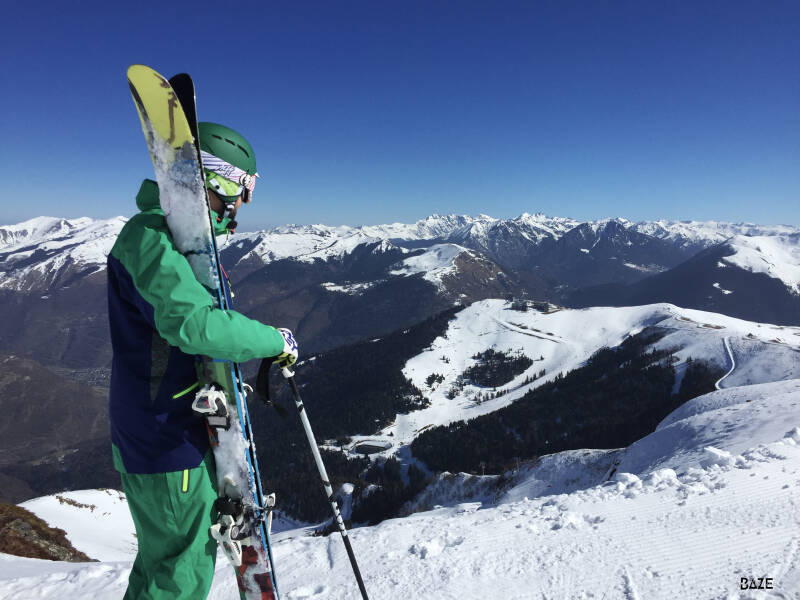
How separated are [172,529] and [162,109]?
11.1 ft

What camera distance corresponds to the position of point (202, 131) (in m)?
3.76

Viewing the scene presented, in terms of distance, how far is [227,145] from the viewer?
12.3ft

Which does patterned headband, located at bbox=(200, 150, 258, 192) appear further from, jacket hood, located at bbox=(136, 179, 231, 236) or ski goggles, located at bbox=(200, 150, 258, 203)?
jacket hood, located at bbox=(136, 179, 231, 236)

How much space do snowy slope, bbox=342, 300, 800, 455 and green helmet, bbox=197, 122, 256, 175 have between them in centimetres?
12016

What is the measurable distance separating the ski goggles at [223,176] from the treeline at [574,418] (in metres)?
103

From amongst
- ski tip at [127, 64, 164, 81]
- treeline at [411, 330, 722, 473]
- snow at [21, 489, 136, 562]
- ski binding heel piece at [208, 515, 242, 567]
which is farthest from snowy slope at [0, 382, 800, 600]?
treeline at [411, 330, 722, 473]

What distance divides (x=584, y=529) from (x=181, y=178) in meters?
8.17

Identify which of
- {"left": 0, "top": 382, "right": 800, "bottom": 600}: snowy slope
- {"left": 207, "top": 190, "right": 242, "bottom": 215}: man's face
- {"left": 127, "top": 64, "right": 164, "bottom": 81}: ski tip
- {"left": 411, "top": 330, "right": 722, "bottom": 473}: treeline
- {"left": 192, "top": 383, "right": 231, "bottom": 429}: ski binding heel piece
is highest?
{"left": 127, "top": 64, "right": 164, "bottom": 81}: ski tip

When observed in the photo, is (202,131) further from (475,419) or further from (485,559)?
(475,419)

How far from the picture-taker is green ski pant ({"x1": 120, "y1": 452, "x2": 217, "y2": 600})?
3.08m

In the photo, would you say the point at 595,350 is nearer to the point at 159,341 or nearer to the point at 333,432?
the point at 333,432

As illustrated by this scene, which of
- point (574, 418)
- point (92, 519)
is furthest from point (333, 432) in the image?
point (92, 519)

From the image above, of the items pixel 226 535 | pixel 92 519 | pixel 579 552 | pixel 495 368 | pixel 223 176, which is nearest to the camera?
pixel 226 535

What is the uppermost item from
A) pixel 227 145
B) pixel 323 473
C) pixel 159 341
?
pixel 227 145
